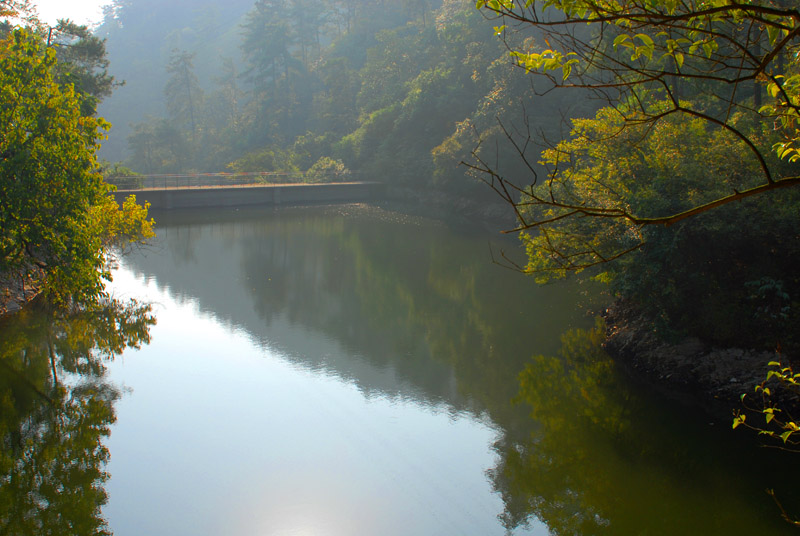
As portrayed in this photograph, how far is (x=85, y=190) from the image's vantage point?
12.2m

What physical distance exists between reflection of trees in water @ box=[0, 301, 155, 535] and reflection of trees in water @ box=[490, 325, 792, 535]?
5685 mm

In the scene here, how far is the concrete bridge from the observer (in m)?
37.7

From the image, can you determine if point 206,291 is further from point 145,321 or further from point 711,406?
point 711,406

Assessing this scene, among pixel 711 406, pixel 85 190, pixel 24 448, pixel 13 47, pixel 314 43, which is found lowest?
pixel 24 448

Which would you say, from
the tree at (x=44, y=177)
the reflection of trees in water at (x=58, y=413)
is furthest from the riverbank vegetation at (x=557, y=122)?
the tree at (x=44, y=177)

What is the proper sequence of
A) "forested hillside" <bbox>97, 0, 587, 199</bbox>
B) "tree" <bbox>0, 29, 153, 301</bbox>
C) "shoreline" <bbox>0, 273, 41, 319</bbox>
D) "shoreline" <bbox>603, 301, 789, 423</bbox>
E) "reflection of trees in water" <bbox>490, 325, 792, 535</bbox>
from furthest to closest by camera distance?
"forested hillside" <bbox>97, 0, 587, 199</bbox>
"shoreline" <bbox>0, 273, 41, 319</bbox>
"tree" <bbox>0, 29, 153, 301</bbox>
"shoreline" <bbox>603, 301, 789, 423</bbox>
"reflection of trees in water" <bbox>490, 325, 792, 535</bbox>

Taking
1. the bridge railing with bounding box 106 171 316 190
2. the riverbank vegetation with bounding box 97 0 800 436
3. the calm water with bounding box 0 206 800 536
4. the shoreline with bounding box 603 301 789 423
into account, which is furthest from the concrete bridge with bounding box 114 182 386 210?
the shoreline with bounding box 603 301 789 423

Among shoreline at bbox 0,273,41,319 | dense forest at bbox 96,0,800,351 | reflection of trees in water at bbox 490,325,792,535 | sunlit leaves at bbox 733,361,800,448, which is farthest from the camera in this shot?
shoreline at bbox 0,273,41,319

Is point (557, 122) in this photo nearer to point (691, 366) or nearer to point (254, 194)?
point (254, 194)

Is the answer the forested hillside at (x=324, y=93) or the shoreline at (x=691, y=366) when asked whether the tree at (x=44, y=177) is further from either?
the forested hillside at (x=324, y=93)

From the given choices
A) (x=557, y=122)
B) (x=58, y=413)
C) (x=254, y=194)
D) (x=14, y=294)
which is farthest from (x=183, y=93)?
(x=58, y=413)

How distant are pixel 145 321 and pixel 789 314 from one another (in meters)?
14.1

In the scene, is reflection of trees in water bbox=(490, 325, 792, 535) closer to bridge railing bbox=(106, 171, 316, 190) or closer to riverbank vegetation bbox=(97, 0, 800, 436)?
riverbank vegetation bbox=(97, 0, 800, 436)

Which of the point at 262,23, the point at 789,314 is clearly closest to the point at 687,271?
the point at 789,314
